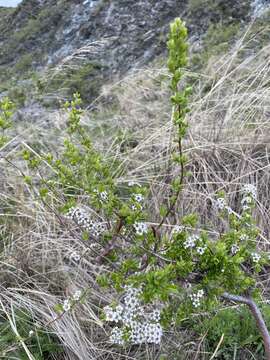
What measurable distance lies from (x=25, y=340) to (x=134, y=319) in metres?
0.58

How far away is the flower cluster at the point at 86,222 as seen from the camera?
1623 millimetres

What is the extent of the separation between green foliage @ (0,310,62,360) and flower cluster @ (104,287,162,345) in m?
0.43

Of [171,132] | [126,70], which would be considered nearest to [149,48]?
[126,70]

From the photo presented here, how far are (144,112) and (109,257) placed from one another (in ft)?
7.15

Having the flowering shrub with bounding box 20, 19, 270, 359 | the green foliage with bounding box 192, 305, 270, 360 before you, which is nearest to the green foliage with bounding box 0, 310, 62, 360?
the flowering shrub with bounding box 20, 19, 270, 359

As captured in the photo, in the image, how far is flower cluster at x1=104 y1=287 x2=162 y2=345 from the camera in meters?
1.55

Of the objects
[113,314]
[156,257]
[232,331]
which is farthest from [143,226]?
[232,331]

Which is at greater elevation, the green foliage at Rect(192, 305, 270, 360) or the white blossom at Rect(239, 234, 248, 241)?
the white blossom at Rect(239, 234, 248, 241)

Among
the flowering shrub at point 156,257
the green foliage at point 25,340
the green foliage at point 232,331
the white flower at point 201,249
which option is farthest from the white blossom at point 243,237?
the green foliage at point 25,340

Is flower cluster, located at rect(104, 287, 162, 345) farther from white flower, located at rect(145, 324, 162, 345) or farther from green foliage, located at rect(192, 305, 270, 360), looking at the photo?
green foliage, located at rect(192, 305, 270, 360)

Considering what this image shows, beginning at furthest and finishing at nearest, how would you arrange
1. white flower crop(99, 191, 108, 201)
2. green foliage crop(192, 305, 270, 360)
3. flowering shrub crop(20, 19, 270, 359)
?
green foliage crop(192, 305, 270, 360) → white flower crop(99, 191, 108, 201) → flowering shrub crop(20, 19, 270, 359)

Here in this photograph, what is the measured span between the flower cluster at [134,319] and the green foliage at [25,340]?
16.8 inches

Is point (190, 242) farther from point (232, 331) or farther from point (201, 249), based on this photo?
point (232, 331)

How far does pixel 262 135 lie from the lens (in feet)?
9.45
